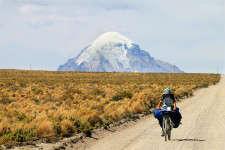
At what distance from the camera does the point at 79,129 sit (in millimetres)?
21641

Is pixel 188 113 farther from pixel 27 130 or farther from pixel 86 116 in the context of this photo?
pixel 27 130

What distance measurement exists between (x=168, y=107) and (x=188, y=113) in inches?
515

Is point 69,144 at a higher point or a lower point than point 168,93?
lower

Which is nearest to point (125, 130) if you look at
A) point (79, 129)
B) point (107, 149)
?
point (79, 129)

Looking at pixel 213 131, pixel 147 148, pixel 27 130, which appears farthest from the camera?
pixel 213 131

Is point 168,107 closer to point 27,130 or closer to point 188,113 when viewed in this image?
point 27,130

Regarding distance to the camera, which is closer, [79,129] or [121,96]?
[79,129]

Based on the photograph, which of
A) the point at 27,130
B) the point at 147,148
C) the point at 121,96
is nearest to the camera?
the point at 147,148

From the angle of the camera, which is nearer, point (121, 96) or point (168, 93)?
point (168, 93)

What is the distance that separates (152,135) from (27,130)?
14.4 feet

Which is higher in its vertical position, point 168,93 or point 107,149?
point 168,93

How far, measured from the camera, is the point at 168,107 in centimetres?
1880

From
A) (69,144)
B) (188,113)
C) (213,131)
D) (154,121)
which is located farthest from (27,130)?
(188,113)

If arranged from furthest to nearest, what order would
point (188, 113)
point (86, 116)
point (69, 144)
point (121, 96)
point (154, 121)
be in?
point (121, 96)
point (188, 113)
point (154, 121)
point (86, 116)
point (69, 144)
